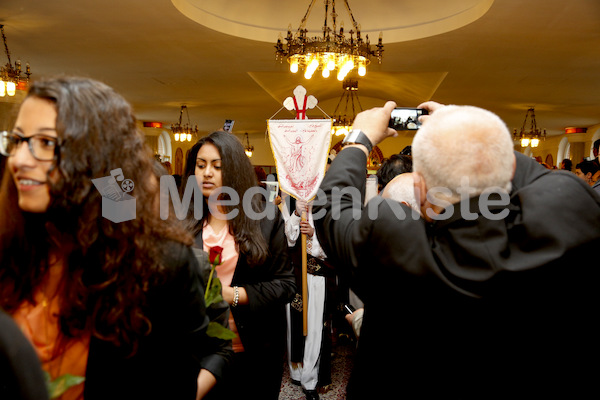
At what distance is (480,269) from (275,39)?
720 cm

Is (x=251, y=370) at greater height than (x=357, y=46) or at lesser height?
lesser

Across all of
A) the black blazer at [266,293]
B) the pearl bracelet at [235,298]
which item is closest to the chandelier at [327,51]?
the black blazer at [266,293]

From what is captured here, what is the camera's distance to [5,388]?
57 cm

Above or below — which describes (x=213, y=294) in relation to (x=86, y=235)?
below

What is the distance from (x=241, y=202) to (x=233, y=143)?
330mm

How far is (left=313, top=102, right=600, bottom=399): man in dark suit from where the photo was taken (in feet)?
3.30

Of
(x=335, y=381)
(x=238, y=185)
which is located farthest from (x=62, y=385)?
(x=335, y=381)

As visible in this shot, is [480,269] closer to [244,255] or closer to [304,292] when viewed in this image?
[244,255]

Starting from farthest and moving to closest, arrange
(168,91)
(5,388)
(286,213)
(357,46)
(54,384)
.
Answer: (168,91) → (357,46) → (286,213) → (54,384) → (5,388)

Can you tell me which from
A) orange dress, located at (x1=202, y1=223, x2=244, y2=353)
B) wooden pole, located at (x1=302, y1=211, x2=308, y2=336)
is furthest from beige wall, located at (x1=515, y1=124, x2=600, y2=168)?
orange dress, located at (x1=202, y1=223, x2=244, y2=353)

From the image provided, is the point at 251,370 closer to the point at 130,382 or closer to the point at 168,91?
the point at 130,382

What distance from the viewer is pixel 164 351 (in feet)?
3.72

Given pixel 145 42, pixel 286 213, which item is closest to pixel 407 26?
pixel 145 42

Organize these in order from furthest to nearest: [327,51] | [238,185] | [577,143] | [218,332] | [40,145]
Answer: [577,143]
[327,51]
[238,185]
[218,332]
[40,145]
